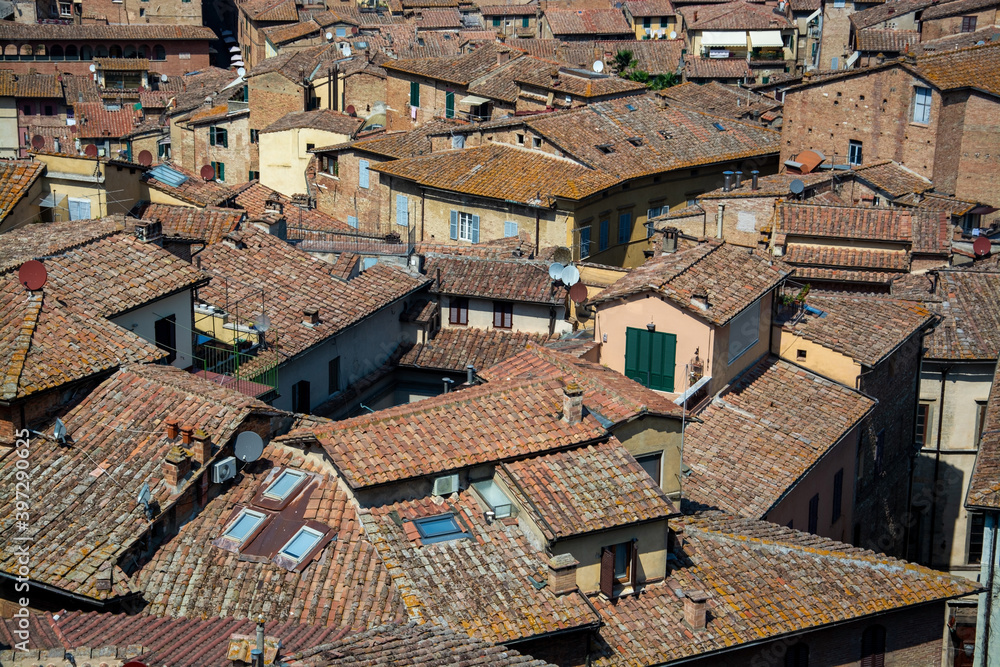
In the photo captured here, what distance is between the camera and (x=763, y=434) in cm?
2983

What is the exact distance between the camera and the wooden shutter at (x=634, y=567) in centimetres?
2231

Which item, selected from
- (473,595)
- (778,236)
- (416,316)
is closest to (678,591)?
(473,595)

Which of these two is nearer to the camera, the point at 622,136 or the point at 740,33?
the point at 622,136

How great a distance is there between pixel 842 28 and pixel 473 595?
56.6m

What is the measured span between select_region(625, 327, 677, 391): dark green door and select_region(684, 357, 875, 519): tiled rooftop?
1.27m

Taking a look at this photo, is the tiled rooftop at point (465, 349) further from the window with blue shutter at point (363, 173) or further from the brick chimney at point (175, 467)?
the window with blue shutter at point (363, 173)

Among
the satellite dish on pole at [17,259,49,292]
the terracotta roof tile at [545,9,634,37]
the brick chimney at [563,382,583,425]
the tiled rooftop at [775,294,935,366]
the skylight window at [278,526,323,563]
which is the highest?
the terracotta roof tile at [545,9,634,37]

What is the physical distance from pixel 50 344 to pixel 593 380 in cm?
986

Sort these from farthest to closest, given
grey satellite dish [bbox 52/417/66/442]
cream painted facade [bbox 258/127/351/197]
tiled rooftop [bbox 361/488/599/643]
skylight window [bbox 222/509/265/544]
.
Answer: cream painted facade [bbox 258/127/351/197] < grey satellite dish [bbox 52/417/66/442] < skylight window [bbox 222/509/265/544] < tiled rooftop [bbox 361/488/599/643]

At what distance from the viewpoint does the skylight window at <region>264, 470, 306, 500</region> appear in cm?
2248

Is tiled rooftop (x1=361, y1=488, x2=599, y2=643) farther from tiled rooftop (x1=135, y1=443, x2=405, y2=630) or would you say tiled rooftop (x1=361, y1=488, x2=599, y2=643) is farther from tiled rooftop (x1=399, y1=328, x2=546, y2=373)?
tiled rooftop (x1=399, y1=328, x2=546, y2=373)

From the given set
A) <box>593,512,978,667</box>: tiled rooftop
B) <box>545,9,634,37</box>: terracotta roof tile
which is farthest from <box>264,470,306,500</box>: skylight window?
<box>545,9,634,37</box>: terracotta roof tile

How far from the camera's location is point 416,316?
119ft

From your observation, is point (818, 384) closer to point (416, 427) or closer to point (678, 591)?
point (678, 591)
